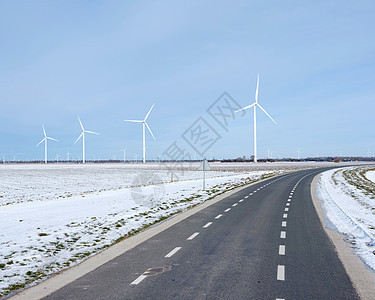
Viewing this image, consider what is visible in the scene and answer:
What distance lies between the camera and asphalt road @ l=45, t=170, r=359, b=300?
6.20 metres

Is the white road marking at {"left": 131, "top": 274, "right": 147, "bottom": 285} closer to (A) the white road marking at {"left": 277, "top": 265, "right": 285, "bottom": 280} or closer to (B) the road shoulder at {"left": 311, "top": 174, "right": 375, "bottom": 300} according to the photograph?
(A) the white road marking at {"left": 277, "top": 265, "right": 285, "bottom": 280}

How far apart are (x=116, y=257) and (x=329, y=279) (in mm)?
5228

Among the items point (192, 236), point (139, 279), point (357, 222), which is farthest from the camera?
point (357, 222)

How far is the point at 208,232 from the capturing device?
11719 mm

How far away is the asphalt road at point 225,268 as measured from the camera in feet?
20.4

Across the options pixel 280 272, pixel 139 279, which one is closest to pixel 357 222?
pixel 280 272

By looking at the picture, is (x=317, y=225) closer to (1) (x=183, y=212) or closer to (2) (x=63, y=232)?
(1) (x=183, y=212)

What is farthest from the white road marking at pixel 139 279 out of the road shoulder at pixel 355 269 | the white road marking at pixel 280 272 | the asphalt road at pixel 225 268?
the road shoulder at pixel 355 269

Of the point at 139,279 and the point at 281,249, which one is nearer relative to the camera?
the point at 139,279

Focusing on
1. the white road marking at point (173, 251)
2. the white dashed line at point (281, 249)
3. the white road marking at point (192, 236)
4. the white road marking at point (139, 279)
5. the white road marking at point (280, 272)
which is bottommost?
the white road marking at point (192, 236)

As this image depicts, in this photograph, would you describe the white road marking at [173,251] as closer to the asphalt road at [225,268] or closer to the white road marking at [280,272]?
the asphalt road at [225,268]

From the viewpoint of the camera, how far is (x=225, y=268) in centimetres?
765

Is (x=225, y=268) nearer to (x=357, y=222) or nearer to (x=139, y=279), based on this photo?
(x=139, y=279)

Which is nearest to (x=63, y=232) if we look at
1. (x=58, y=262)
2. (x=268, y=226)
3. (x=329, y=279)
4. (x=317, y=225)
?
(x=58, y=262)
